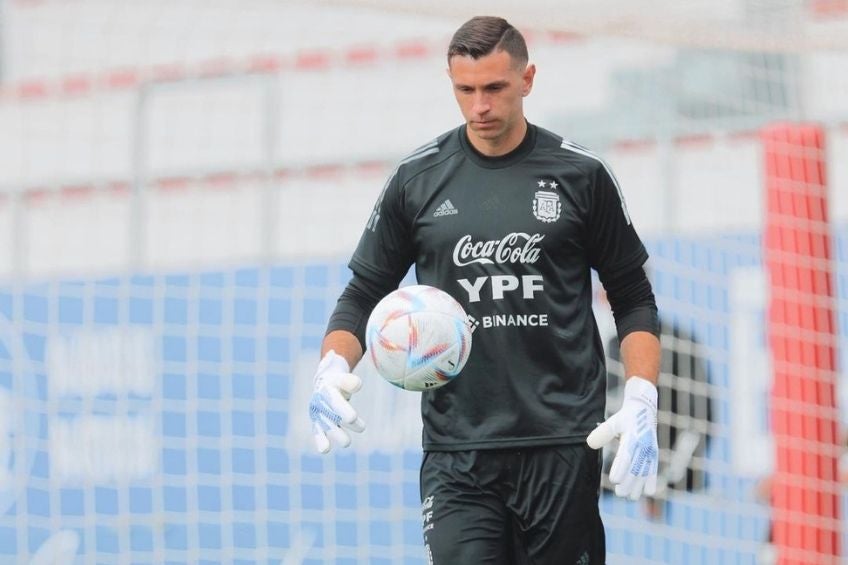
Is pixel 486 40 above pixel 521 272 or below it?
above

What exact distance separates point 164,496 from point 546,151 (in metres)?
4.55

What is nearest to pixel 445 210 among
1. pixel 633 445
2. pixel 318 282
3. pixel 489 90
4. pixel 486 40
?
pixel 489 90

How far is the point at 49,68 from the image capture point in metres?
11.5

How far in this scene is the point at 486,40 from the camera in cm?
419

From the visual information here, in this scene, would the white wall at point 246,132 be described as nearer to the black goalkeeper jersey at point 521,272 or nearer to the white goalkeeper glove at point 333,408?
the black goalkeeper jersey at point 521,272

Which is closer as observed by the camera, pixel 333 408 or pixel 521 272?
pixel 333 408

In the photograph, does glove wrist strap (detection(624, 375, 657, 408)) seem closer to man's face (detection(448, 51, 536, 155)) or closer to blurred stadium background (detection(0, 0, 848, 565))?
man's face (detection(448, 51, 536, 155))

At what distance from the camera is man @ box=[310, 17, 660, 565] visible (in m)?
4.19

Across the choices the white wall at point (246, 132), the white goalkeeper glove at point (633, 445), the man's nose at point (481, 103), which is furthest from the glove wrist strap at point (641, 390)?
the white wall at point (246, 132)

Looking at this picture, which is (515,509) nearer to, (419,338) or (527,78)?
(419,338)

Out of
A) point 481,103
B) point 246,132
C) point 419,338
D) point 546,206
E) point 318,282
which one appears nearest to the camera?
point 419,338

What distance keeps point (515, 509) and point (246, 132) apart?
5.86 meters

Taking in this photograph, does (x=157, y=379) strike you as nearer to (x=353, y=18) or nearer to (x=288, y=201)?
(x=288, y=201)

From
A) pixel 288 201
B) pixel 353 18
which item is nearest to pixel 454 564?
pixel 288 201
